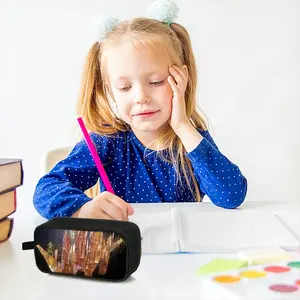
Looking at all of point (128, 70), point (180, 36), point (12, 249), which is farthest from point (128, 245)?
point (180, 36)

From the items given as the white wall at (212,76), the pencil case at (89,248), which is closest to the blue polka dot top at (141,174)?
the pencil case at (89,248)

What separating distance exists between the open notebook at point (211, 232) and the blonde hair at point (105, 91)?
0.32 meters

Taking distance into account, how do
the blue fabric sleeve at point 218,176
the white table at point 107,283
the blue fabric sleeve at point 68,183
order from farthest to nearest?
1. the blue fabric sleeve at point 218,176
2. the blue fabric sleeve at point 68,183
3. the white table at point 107,283

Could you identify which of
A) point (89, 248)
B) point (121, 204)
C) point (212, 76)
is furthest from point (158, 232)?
point (212, 76)

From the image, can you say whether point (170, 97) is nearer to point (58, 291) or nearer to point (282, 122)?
point (58, 291)

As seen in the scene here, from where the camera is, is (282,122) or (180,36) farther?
(282,122)

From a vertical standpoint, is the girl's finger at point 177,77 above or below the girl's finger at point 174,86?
above

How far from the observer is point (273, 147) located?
7.67 feet

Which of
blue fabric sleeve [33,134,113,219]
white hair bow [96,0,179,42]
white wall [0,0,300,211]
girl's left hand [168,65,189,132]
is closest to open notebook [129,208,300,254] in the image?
blue fabric sleeve [33,134,113,219]

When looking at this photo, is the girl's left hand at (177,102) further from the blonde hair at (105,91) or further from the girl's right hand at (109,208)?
the girl's right hand at (109,208)

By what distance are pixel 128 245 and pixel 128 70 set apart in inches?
21.1

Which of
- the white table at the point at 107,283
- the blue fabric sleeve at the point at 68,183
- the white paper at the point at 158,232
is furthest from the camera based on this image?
the blue fabric sleeve at the point at 68,183

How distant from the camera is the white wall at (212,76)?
2273mm

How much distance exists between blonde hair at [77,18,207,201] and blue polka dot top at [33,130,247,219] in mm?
22
